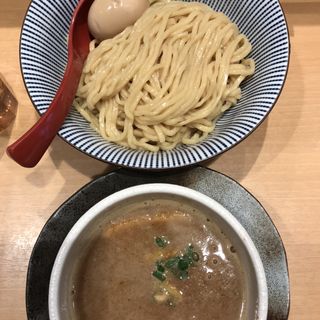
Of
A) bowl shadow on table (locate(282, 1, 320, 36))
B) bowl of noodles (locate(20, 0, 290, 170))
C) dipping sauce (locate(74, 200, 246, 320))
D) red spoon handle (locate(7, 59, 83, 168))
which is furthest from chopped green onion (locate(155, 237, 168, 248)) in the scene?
bowl shadow on table (locate(282, 1, 320, 36))

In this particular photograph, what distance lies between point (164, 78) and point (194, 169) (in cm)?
31

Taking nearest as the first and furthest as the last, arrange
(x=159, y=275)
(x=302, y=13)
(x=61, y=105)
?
1. (x=159, y=275)
2. (x=61, y=105)
3. (x=302, y=13)

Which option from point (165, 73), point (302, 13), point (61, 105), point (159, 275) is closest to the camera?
point (159, 275)

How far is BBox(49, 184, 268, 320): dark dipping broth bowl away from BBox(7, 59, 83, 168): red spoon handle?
246 mm

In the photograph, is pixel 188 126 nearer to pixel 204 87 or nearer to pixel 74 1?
pixel 204 87

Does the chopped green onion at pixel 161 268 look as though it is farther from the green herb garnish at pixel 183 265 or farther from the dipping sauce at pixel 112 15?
the dipping sauce at pixel 112 15

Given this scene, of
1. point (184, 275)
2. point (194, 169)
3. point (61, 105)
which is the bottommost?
point (184, 275)

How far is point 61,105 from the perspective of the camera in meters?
1.34

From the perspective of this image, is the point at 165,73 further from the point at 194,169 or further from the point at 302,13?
the point at 302,13

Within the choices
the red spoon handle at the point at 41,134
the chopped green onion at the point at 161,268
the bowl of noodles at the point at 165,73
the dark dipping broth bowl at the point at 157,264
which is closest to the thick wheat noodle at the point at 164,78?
the bowl of noodles at the point at 165,73

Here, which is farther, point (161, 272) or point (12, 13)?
point (12, 13)

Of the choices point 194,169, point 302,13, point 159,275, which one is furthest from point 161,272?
point 302,13

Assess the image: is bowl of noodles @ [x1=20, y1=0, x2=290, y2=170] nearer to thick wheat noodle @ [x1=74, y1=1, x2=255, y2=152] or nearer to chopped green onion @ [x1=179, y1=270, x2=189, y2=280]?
thick wheat noodle @ [x1=74, y1=1, x2=255, y2=152]

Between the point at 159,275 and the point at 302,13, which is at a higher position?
the point at 302,13
